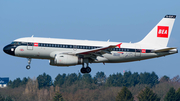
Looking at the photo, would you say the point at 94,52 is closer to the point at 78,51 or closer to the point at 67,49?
the point at 78,51

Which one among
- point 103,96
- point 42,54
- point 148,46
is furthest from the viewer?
point 103,96

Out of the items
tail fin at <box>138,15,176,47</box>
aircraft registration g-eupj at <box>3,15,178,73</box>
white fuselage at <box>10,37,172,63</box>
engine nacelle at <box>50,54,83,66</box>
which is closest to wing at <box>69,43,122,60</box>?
aircraft registration g-eupj at <box>3,15,178,73</box>

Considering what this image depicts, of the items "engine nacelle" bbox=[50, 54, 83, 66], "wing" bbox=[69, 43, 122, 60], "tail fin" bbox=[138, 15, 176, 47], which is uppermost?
"tail fin" bbox=[138, 15, 176, 47]

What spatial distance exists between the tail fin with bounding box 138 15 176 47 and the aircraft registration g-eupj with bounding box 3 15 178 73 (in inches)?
84.6

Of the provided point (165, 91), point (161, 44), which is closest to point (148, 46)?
point (161, 44)

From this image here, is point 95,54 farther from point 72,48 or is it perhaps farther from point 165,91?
point 165,91

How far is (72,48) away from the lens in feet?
144

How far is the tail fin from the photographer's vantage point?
49281 millimetres

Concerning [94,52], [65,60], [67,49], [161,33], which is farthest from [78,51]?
[161,33]

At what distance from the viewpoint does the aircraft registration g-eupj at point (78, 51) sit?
43.2 metres

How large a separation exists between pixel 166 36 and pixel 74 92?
4080 cm

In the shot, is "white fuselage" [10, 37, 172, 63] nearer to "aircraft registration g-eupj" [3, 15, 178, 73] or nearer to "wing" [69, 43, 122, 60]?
"aircraft registration g-eupj" [3, 15, 178, 73]

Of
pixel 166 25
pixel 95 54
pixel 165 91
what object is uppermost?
pixel 166 25

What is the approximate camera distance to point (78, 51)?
144ft
